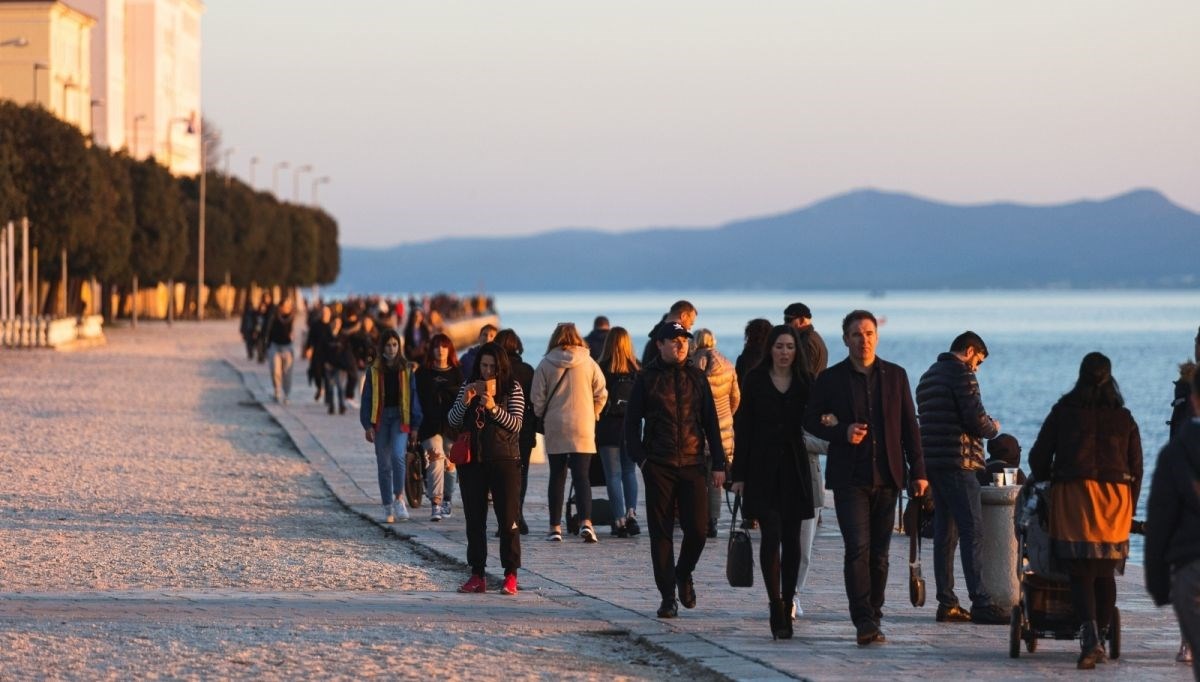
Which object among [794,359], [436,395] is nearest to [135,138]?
[436,395]

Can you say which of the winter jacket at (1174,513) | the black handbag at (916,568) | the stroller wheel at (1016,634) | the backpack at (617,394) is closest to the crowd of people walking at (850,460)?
the winter jacket at (1174,513)

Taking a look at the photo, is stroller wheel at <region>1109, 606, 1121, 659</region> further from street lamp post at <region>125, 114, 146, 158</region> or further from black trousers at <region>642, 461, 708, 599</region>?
street lamp post at <region>125, 114, 146, 158</region>

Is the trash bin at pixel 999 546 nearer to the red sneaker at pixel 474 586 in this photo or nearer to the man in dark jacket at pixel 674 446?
the man in dark jacket at pixel 674 446

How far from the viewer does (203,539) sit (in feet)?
49.9

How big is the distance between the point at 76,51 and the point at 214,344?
45.7 m

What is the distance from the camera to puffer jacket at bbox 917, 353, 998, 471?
36.5ft

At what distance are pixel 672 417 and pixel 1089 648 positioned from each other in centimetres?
273

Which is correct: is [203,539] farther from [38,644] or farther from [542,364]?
[38,644]

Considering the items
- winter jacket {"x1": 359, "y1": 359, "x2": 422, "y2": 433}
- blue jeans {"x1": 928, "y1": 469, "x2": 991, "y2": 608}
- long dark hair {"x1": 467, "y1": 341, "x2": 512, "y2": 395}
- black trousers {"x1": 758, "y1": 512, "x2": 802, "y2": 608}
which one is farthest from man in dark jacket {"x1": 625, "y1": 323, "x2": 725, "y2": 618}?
winter jacket {"x1": 359, "y1": 359, "x2": 422, "y2": 433}

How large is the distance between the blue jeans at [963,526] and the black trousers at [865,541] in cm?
94

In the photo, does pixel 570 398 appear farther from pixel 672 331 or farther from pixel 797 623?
pixel 797 623

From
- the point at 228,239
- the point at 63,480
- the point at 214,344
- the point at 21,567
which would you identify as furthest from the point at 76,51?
the point at 21,567

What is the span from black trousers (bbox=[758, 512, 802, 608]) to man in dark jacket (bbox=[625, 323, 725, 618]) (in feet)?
2.16

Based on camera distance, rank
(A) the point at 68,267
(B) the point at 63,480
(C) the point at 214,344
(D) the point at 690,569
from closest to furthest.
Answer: (D) the point at 690,569 < (B) the point at 63,480 < (C) the point at 214,344 < (A) the point at 68,267
